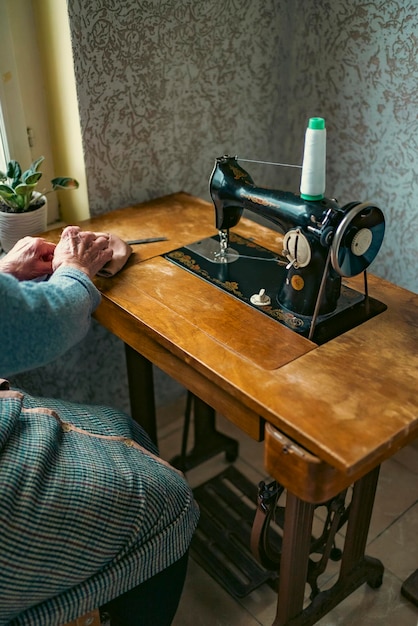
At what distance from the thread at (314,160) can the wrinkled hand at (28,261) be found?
589 millimetres

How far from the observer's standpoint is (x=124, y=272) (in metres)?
1.46

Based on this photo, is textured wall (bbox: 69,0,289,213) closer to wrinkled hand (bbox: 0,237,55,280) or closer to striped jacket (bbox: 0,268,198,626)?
wrinkled hand (bbox: 0,237,55,280)

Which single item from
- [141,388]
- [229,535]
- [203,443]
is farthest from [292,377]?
[203,443]

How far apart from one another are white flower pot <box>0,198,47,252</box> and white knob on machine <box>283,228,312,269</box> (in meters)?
0.70

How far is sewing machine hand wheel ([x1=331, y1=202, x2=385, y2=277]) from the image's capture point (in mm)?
1135

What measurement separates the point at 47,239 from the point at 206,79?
27.4 inches

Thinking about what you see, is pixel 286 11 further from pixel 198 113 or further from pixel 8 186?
pixel 8 186

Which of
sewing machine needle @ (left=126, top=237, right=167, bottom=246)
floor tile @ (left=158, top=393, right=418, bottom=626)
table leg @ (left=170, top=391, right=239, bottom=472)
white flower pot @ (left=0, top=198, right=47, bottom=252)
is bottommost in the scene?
floor tile @ (left=158, top=393, right=418, bottom=626)

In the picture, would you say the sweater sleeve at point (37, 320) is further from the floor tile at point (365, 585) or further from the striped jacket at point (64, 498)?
the floor tile at point (365, 585)

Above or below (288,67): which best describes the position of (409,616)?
below

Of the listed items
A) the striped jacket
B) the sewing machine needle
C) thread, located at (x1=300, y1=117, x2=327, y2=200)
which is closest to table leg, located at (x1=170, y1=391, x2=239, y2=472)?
the sewing machine needle

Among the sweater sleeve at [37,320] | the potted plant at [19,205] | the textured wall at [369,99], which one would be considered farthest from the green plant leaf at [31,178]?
the textured wall at [369,99]

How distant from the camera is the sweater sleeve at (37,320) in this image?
40.6 inches

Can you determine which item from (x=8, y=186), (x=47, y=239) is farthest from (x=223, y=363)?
(x=8, y=186)
